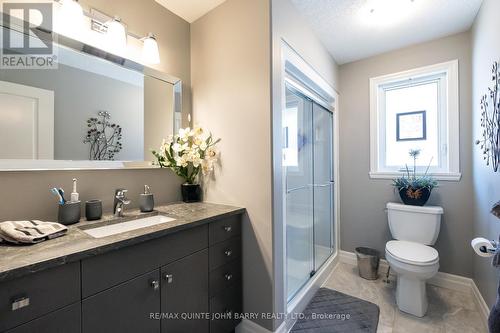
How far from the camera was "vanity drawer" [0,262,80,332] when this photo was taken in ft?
2.16

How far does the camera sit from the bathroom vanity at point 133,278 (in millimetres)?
708

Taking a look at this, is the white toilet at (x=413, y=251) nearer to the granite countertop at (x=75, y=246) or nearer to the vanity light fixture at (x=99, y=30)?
the granite countertop at (x=75, y=246)

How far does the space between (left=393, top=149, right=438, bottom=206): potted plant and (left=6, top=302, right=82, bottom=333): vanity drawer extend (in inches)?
99.7

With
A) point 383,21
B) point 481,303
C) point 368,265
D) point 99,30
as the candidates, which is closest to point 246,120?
point 99,30

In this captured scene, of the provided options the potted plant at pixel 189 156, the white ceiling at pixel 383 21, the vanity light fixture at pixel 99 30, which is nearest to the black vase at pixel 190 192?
the potted plant at pixel 189 156

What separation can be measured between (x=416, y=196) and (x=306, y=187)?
3.38 ft

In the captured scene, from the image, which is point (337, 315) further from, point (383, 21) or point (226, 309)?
point (383, 21)

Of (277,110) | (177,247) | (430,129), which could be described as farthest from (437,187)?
(177,247)

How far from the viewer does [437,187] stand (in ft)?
7.10

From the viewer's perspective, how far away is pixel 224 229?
1.40m

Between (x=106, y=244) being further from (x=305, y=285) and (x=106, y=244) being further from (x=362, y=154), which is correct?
(x=362, y=154)

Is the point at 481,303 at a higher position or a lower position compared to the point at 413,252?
lower

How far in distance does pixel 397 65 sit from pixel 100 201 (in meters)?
2.92

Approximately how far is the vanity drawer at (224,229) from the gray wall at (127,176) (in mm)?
573
